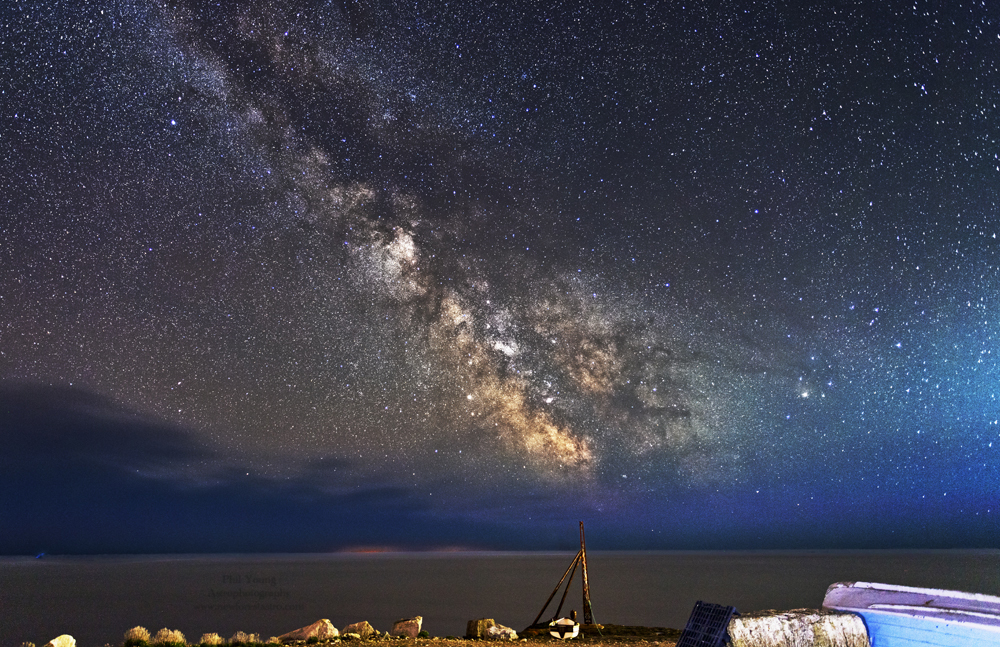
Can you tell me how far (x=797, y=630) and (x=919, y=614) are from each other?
4.62ft

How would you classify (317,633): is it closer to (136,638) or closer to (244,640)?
(244,640)

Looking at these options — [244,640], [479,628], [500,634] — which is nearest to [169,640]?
[244,640]

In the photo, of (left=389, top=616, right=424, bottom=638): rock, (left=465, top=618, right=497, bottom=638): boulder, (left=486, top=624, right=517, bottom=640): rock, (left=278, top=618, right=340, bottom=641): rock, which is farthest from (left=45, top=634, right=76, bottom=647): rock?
(left=486, top=624, right=517, bottom=640): rock

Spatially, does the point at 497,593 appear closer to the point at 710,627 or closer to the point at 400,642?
the point at 400,642

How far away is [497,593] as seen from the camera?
58781 mm

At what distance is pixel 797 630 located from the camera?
27.3 feet

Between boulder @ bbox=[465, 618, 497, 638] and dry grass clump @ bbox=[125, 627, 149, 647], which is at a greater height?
dry grass clump @ bbox=[125, 627, 149, 647]

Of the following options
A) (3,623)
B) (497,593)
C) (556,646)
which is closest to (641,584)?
(497,593)

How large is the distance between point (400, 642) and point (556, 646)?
330cm

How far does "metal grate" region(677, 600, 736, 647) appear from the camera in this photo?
315 inches

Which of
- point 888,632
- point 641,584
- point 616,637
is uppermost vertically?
point 888,632

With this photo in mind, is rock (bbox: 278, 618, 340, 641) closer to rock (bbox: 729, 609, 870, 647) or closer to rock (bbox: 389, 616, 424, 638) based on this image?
rock (bbox: 389, 616, 424, 638)

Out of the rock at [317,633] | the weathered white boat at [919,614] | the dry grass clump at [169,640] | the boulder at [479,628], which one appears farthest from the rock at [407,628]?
the weathered white boat at [919,614]

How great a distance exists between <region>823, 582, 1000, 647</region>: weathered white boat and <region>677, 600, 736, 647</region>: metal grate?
189 cm
